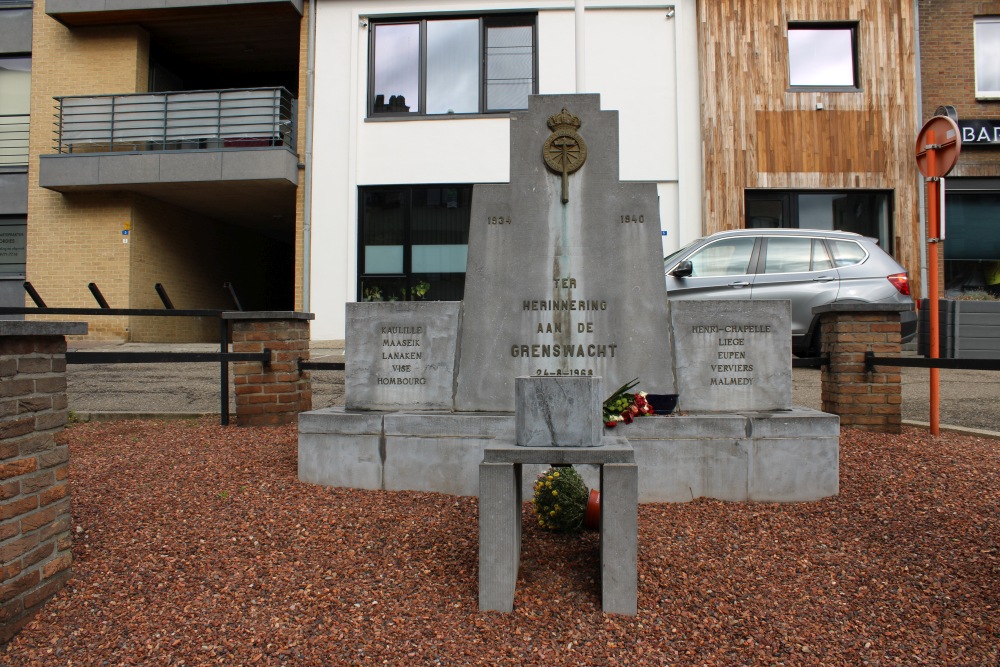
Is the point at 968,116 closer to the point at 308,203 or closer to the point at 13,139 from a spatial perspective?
the point at 308,203

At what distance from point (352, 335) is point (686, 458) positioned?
2469 mm

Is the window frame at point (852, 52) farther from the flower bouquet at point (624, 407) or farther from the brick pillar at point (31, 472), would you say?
the brick pillar at point (31, 472)

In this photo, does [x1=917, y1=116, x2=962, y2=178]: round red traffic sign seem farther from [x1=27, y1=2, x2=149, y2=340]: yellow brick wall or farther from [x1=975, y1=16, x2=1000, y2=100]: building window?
[x1=27, y1=2, x2=149, y2=340]: yellow brick wall

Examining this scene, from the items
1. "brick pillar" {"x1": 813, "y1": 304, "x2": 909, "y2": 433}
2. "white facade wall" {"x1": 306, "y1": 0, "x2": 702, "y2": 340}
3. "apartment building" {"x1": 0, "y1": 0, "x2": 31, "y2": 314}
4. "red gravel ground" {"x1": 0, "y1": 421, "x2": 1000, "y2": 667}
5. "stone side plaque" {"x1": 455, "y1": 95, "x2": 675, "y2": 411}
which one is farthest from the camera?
"apartment building" {"x1": 0, "y1": 0, "x2": 31, "y2": 314}

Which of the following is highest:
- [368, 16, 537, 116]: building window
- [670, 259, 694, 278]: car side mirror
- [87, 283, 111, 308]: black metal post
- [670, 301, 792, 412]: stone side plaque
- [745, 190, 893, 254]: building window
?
[368, 16, 537, 116]: building window

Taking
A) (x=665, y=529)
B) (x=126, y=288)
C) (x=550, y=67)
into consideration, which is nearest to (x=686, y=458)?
(x=665, y=529)

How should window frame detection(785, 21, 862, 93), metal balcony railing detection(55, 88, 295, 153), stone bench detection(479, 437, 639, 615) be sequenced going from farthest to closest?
metal balcony railing detection(55, 88, 295, 153), window frame detection(785, 21, 862, 93), stone bench detection(479, 437, 639, 615)

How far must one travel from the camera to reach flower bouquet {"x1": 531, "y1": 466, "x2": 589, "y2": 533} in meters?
3.54

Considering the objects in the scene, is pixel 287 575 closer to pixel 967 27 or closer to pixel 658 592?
pixel 658 592

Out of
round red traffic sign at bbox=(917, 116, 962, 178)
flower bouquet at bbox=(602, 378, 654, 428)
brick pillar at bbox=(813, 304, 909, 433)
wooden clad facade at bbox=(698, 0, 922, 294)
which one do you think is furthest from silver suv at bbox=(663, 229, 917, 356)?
flower bouquet at bbox=(602, 378, 654, 428)

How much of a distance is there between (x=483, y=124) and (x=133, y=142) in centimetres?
720

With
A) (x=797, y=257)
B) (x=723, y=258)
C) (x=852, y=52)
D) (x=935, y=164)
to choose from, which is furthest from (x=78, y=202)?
(x=852, y=52)

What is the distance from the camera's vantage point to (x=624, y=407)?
14.0ft

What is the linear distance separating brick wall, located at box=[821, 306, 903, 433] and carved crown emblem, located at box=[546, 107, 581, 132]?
9.08 ft
